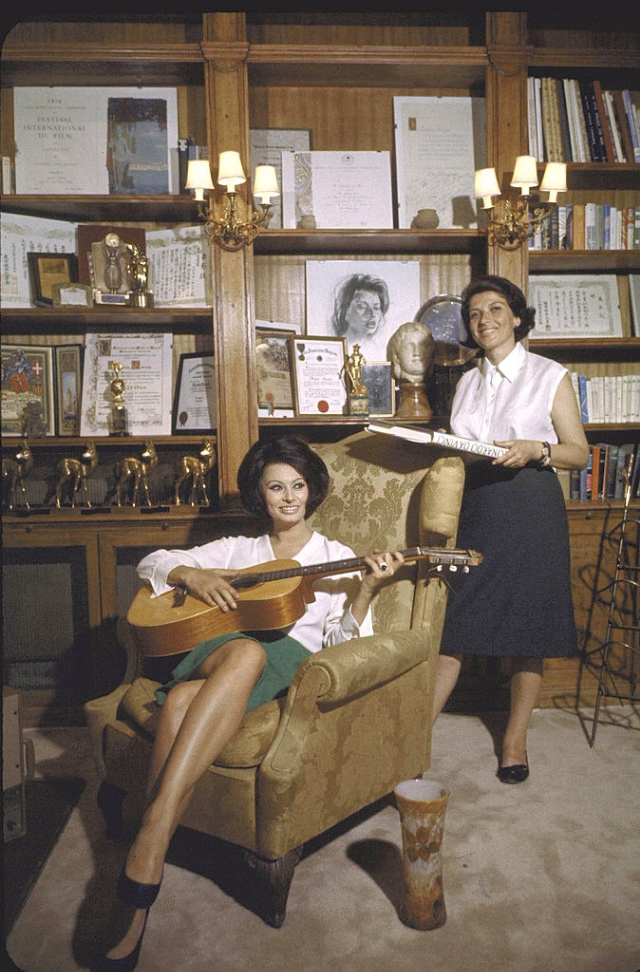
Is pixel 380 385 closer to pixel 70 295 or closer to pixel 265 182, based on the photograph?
pixel 265 182

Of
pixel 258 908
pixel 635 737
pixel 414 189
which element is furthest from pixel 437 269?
pixel 258 908

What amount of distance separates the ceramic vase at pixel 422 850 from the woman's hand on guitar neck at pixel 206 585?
0.59m

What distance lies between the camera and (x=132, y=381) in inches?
122

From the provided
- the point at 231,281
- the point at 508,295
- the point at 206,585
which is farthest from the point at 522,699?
the point at 231,281

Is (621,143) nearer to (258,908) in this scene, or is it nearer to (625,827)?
(625,827)

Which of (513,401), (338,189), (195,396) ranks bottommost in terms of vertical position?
(513,401)

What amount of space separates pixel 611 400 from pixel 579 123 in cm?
112

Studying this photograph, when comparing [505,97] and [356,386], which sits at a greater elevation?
[505,97]

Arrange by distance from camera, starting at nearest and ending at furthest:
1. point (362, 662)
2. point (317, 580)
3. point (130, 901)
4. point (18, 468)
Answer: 1. point (130, 901)
2. point (362, 662)
3. point (317, 580)
4. point (18, 468)

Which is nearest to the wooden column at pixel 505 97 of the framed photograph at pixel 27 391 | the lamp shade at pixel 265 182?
the lamp shade at pixel 265 182

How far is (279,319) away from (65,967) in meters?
2.38

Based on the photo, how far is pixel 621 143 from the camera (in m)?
3.01

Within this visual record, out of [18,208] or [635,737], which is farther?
[18,208]

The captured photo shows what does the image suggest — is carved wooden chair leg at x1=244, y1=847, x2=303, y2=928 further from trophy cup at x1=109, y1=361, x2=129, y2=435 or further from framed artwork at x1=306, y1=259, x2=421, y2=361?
framed artwork at x1=306, y1=259, x2=421, y2=361
